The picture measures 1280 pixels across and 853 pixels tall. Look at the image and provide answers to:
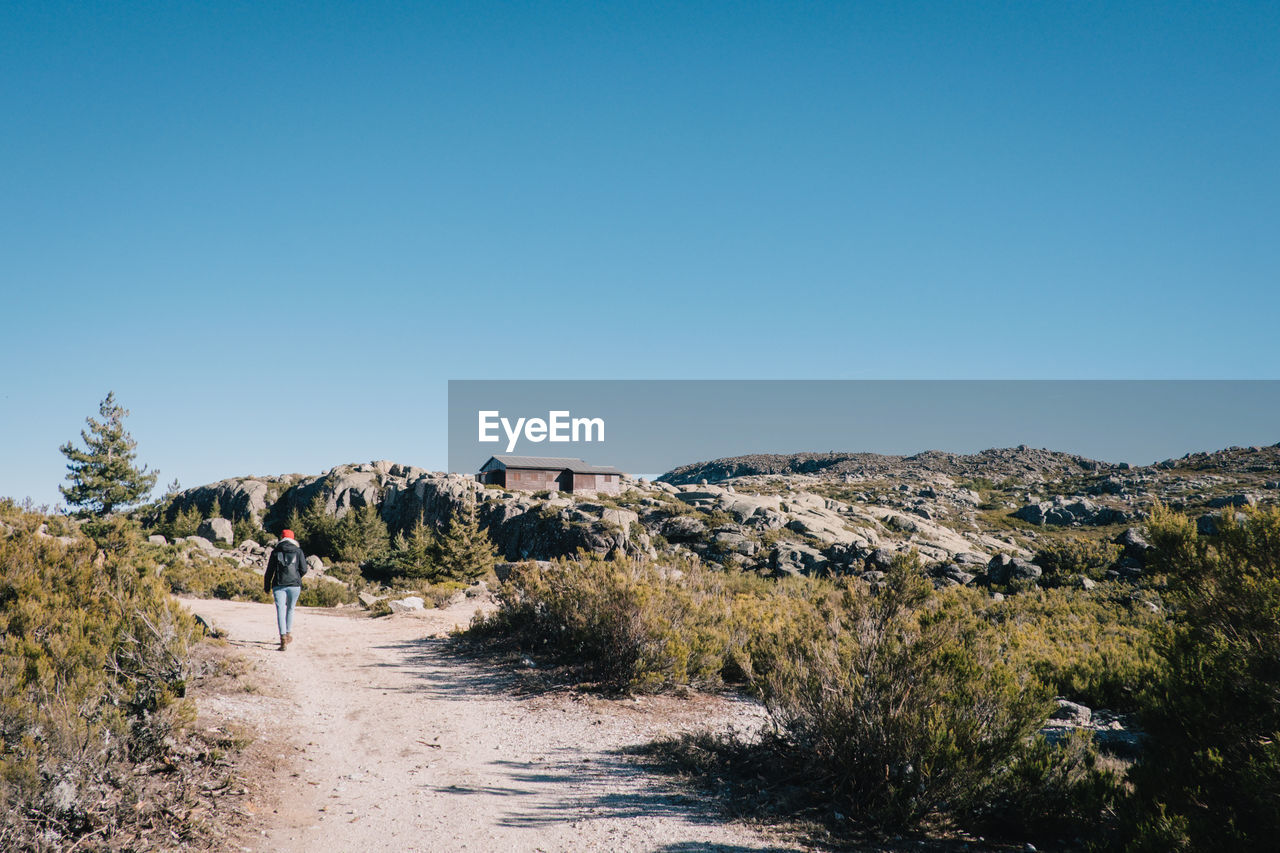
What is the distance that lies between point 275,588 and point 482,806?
776 cm

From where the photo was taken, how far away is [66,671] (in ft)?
16.0

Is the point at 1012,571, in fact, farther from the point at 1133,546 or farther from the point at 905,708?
the point at 905,708

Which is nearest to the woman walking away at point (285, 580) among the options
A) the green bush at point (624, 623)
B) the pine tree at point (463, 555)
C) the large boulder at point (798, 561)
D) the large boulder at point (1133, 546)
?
the green bush at point (624, 623)

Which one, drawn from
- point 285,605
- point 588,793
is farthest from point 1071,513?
point 588,793

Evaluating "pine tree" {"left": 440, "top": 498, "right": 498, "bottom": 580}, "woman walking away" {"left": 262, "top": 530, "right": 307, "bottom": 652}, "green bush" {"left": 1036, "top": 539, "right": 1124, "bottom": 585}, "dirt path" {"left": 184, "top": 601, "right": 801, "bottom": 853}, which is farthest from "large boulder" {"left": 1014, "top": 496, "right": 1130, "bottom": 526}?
"woman walking away" {"left": 262, "top": 530, "right": 307, "bottom": 652}

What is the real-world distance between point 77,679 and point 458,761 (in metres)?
3.03

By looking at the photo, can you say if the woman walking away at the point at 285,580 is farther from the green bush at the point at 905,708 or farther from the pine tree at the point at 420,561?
the pine tree at the point at 420,561

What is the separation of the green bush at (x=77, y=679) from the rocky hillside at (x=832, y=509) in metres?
7.35

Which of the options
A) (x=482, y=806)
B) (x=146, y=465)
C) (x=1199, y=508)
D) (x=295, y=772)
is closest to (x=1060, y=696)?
(x=482, y=806)

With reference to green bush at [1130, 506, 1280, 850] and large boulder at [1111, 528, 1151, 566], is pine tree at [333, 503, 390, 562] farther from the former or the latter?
green bush at [1130, 506, 1280, 850]

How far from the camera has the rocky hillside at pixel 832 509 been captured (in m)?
29.1

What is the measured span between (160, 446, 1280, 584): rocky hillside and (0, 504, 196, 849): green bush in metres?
7.35

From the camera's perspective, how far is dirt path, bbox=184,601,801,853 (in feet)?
15.4

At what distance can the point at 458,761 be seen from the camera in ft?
20.2
